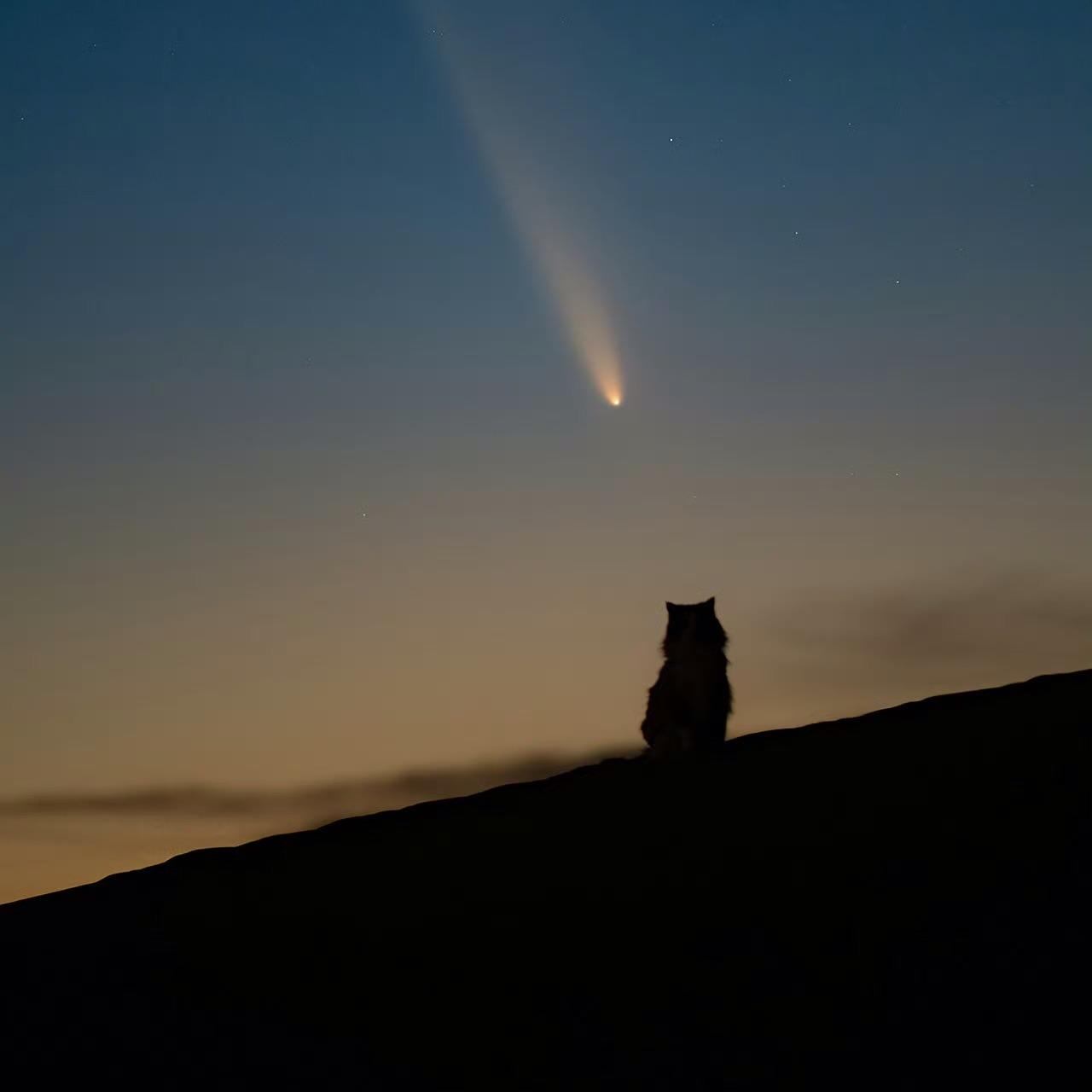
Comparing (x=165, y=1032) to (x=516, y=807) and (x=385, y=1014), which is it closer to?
(x=385, y=1014)

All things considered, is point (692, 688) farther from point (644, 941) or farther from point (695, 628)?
point (644, 941)

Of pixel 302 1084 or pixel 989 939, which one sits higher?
Answer: pixel 989 939

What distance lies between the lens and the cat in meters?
15.5

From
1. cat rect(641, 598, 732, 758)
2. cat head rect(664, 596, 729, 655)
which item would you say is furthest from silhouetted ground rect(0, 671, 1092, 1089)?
cat head rect(664, 596, 729, 655)

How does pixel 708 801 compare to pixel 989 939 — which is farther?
pixel 708 801

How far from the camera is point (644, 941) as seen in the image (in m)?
11.5

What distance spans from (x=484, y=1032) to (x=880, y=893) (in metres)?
3.33

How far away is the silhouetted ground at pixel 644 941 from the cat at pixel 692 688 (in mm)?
367

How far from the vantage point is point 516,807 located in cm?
1515

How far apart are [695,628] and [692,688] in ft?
2.20

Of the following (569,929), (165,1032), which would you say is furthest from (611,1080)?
(165,1032)

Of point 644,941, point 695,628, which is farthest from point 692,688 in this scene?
point 644,941

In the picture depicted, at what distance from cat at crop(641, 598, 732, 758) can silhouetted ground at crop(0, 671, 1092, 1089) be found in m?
0.37

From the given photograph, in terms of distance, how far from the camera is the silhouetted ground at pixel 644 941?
998 cm
